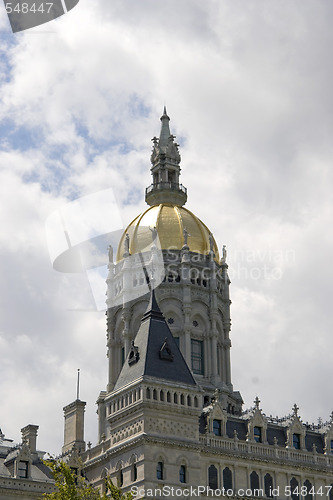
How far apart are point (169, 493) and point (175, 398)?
6661 millimetres

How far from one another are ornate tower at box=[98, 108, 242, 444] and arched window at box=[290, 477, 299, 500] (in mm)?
17838

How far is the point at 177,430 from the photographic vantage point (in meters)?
62.7

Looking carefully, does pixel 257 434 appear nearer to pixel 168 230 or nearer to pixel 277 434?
pixel 277 434

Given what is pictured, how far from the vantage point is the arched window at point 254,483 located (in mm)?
66062

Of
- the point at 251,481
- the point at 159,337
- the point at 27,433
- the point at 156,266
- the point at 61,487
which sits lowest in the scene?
the point at 61,487

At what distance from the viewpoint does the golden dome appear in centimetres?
9312

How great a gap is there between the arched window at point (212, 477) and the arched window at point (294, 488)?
24.3ft

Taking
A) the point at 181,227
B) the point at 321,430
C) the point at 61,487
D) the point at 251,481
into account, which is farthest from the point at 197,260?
the point at 61,487

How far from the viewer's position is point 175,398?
208 feet

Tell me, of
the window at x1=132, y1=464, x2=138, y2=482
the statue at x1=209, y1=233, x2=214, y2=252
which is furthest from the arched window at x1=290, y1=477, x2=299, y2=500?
the statue at x1=209, y1=233, x2=214, y2=252

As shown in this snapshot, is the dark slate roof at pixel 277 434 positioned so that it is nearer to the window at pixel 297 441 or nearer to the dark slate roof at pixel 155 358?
the window at pixel 297 441

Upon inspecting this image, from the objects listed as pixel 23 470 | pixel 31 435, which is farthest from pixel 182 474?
pixel 31 435

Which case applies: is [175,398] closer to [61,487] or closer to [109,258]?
[61,487]

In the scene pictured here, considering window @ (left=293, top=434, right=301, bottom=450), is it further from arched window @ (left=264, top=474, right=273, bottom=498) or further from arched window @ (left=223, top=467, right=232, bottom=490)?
arched window @ (left=223, top=467, right=232, bottom=490)
